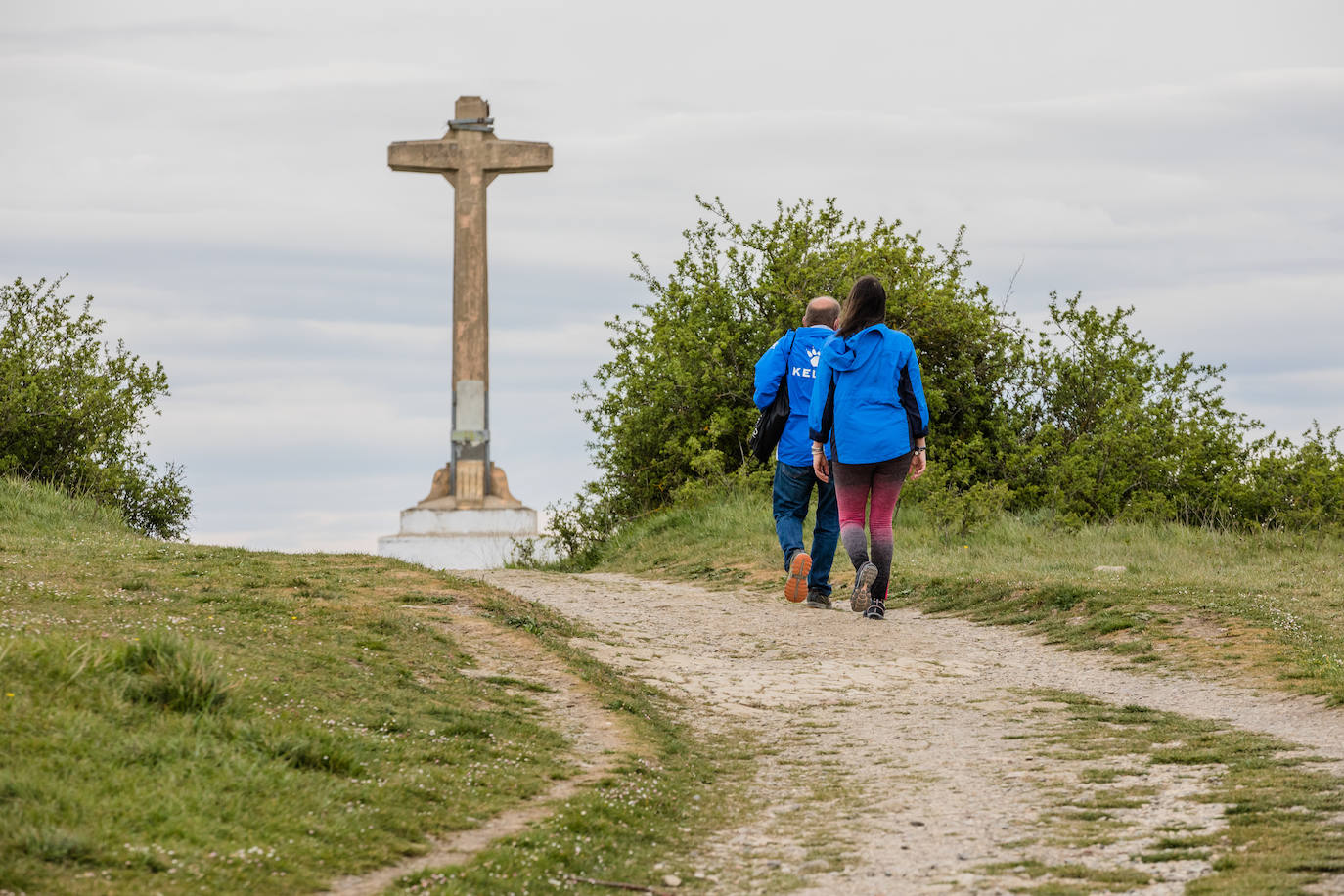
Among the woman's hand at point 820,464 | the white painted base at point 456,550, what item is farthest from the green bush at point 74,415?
the woman's hand at point 820,464

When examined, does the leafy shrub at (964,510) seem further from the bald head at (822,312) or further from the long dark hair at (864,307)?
the long dark hair at (864,307)

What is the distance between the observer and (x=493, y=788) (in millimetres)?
5457

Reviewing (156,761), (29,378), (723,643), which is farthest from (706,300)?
(156,761)

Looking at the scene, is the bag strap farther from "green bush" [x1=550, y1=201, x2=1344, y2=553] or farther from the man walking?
"green bush" [x1=550, y1=201, x2=1344, y2=553]

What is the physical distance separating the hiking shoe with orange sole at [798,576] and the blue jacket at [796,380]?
75 centimetres

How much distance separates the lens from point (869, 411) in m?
10.1

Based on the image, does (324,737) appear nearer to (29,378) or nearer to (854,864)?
(854,864)

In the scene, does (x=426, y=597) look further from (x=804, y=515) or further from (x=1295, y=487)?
(x=1295, y=487)

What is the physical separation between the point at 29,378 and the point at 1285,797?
62.4ft

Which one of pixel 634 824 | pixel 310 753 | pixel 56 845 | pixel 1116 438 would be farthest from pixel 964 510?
pixel 56 845

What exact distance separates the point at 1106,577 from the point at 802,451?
3.12m

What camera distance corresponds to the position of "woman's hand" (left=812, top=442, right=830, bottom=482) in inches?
416

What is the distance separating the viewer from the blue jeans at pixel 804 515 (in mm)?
11086

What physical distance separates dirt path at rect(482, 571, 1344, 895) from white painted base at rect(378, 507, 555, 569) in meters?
8.49
